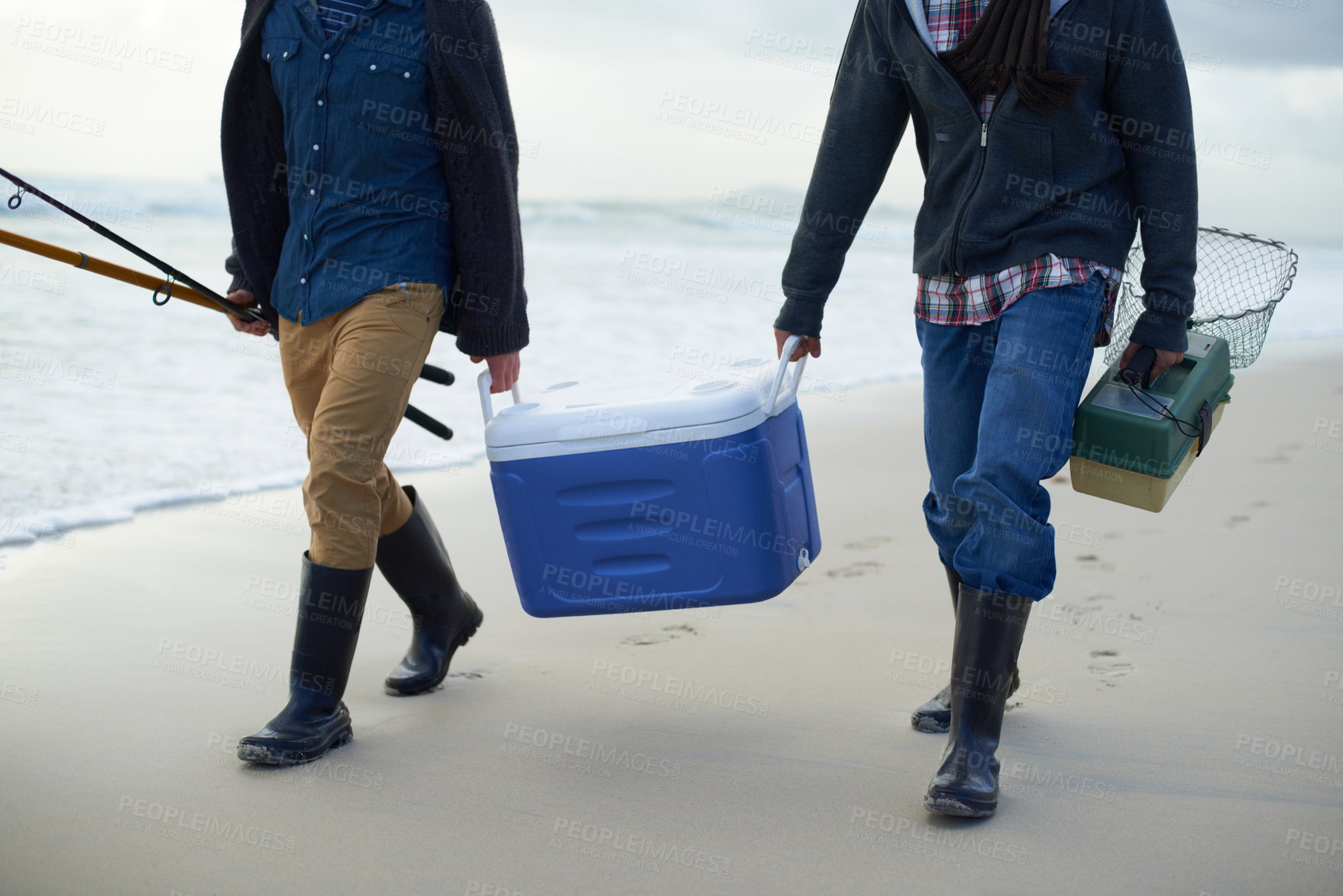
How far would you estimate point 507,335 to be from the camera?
2385 millimetres

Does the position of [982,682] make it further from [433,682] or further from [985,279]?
[433,682]

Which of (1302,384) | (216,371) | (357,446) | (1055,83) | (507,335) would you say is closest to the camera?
(1055,83)

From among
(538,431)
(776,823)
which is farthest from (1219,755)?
(538,431)

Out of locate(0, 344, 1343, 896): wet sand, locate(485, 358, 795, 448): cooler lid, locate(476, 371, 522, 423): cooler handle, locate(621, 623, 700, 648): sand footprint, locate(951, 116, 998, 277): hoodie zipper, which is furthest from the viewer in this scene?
locate(621, 623, 700, 648): sand footprint

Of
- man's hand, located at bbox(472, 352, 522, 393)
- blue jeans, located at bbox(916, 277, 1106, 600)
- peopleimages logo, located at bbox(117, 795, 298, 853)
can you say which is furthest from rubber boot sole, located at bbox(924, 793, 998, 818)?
man's hand, located at bbox(472, 352, 522, 393)

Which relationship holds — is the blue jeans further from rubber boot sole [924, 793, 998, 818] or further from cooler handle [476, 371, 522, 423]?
cooler handle [476, 371, 522, 423]

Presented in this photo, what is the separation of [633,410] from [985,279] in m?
0.71

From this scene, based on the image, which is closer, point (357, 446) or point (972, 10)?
point (972, 10)

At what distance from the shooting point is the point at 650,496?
7.37ft

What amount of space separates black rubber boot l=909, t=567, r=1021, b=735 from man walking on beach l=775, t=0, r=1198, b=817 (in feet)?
1.17

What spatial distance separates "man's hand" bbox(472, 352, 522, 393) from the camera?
241cm

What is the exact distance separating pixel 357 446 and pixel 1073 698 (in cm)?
165

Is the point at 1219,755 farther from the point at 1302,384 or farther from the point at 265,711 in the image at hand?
the point at 1302,384

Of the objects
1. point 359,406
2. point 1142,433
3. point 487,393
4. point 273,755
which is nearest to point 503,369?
point 487,393
